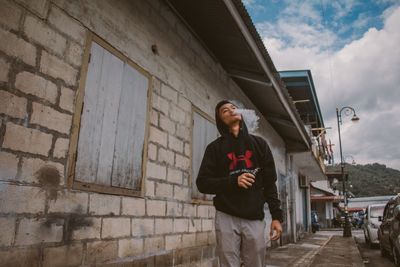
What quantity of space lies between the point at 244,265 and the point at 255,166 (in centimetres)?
80

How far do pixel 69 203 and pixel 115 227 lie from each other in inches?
29.0

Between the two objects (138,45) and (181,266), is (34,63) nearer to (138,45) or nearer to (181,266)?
(138,45)

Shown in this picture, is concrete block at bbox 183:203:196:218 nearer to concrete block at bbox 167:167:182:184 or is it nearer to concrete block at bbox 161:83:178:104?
concrete block at bbox 167:167:182:184

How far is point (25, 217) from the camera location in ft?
8.40

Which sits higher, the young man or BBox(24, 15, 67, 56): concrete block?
BBox(24, 15, 67, 56): concrete block

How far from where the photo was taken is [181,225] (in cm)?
503

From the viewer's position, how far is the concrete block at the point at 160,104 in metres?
4.59

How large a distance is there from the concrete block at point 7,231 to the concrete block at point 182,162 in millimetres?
2762

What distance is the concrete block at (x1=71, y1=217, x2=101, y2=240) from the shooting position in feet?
10.0

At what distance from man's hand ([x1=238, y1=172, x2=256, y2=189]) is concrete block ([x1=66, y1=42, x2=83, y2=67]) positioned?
6.18 ft

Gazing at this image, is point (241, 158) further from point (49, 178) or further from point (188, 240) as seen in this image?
point (188, 240)

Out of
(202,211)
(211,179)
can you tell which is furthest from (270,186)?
(202,211)

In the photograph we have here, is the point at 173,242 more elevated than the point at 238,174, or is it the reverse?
the point at 238,174

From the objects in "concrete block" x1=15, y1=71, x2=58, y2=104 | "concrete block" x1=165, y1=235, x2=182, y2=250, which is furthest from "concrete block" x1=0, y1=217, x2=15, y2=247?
"concrete block" x1=165, y1=235, x2=182, y2=250
